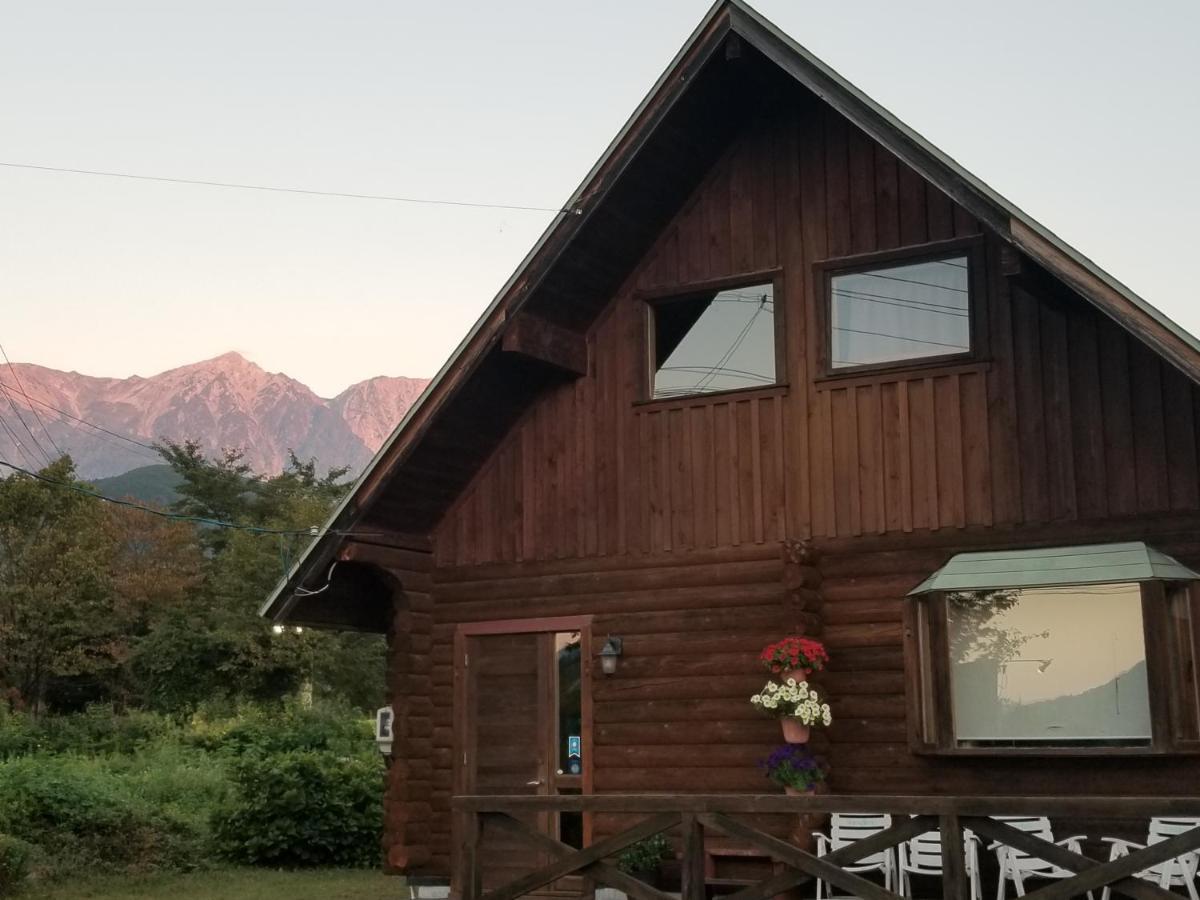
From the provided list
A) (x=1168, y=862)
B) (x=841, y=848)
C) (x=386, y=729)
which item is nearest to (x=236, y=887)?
(x=386, y=729)

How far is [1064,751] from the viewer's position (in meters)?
11.3

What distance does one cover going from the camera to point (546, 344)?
1378cm

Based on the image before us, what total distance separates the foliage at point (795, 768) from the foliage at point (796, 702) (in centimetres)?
26

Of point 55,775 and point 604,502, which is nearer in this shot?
point 604,502

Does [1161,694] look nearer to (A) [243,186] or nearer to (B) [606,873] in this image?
(B) [606,873]

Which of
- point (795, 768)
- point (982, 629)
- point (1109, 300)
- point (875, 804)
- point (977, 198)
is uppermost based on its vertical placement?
point (977, 198)

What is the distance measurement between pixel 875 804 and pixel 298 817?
12.7 metres

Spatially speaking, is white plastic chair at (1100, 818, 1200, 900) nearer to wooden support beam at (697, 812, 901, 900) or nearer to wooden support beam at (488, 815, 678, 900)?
wooden support beam at (697, 812, 901, 900)

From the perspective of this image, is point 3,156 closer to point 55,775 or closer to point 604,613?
point 604,613

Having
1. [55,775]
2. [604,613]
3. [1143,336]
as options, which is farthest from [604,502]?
[55,775]

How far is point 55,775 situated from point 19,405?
189m

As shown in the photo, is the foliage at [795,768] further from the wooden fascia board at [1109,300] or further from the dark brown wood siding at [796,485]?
the wooden fascia board at [1109,300]

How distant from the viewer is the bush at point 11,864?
16203mm

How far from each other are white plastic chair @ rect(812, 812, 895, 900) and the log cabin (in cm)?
34
